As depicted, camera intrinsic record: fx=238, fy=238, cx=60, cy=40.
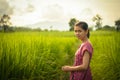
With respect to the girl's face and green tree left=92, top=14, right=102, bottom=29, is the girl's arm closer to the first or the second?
the girl's face

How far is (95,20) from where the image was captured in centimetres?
395

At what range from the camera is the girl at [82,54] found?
52.4 inches

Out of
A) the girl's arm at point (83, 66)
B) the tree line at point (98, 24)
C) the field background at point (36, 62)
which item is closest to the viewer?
the girl's arm at point (83, 66)

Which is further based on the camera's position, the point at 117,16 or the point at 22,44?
the point at 117,16

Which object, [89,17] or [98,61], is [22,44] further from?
[89,17]

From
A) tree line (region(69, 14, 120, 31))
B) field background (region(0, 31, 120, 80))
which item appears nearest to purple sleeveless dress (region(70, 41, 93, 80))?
field background (region(0, 31, 120, 80))

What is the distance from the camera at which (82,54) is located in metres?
1.39

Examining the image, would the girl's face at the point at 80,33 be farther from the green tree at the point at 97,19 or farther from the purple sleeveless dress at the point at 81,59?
the green tree at the point at 97,19

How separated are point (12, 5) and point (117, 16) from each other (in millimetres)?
1729

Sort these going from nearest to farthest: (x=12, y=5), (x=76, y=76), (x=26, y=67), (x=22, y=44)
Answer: (x=76, y=76), (x=26, y=67), (x=22, y=44), (x=12, y=5)

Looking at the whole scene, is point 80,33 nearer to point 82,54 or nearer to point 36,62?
point 82,54

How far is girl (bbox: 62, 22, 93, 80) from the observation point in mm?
1330

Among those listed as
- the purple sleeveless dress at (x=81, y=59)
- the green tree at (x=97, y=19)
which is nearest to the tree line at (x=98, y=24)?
the green tree at (x=97, y=19)

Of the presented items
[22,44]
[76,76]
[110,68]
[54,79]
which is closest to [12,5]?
[22,44]
